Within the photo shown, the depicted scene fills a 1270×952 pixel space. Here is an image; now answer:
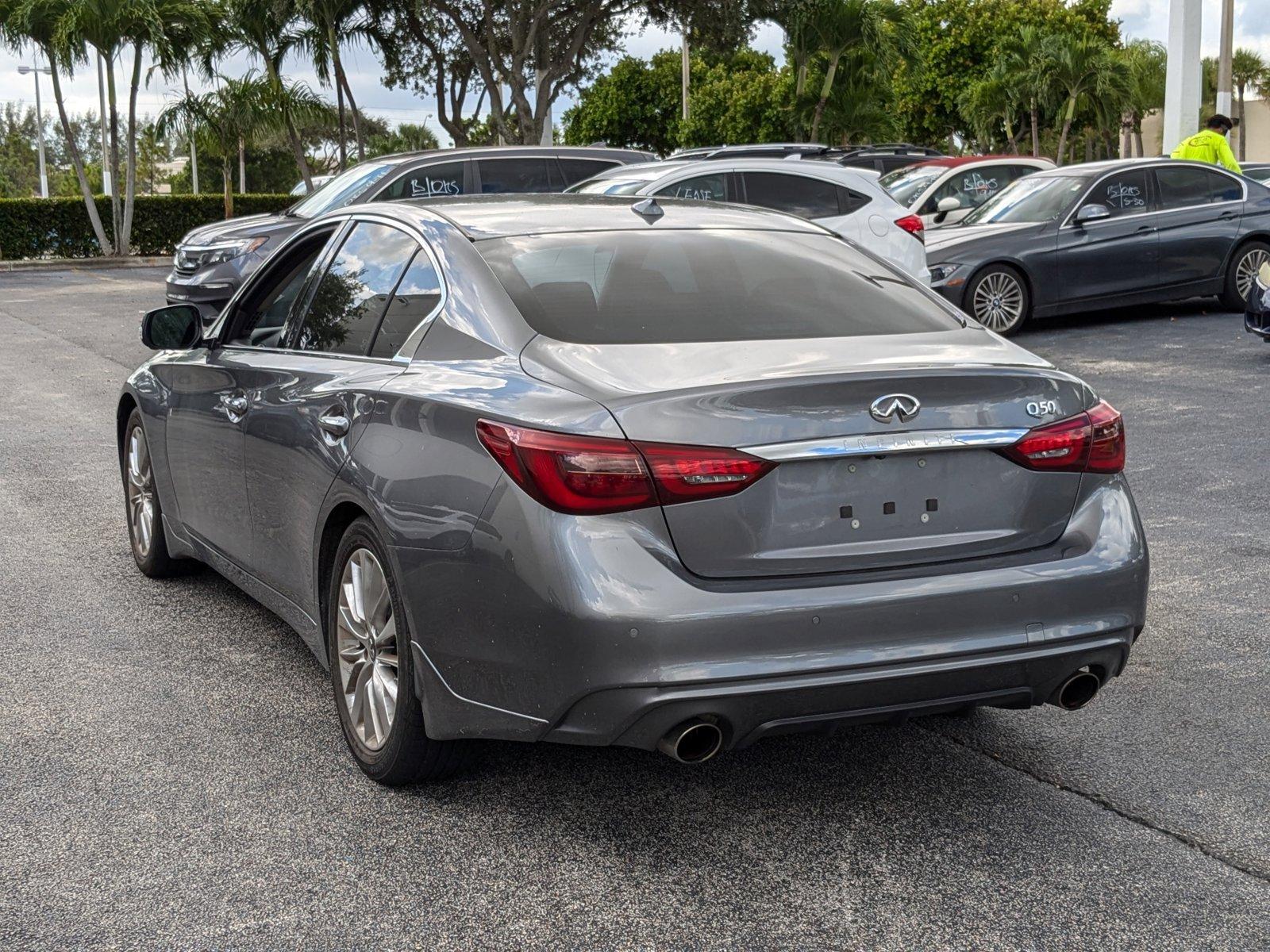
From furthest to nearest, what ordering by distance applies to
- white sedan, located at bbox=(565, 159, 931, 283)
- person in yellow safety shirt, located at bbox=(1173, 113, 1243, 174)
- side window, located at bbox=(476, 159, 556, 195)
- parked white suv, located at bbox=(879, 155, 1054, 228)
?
parked white suv, located at bbox=(879, 155, 1054, 228), person in yellow safety shirt, located at bbox=(1173, 113, 1243, 174), side window, located at bbox=(476, 159, 556, 195), white sedan, located at bbox=(565, 159, 931, 283)

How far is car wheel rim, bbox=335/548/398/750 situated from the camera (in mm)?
4086

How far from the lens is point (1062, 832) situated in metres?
3.83

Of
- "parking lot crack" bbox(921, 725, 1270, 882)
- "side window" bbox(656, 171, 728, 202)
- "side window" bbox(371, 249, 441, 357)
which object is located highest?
"side window" bbox(656, 171, 728, 202)

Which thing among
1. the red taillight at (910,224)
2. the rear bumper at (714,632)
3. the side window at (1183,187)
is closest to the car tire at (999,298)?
the red taillight at (910,224)

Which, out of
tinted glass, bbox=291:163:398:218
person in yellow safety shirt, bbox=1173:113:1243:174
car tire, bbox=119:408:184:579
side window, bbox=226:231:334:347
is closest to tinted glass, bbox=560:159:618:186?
tinted glass, bbox=291:163:398:218

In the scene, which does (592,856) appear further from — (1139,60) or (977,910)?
(1139,60)

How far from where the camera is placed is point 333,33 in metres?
34.1

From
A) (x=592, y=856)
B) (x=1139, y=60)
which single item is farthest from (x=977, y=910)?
(x=1139, y=60)

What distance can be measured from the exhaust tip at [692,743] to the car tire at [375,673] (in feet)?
2.51

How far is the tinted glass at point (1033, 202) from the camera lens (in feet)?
48.9

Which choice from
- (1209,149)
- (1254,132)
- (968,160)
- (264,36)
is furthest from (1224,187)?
(1254,132)

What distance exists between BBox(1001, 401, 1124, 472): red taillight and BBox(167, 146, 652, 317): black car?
11186 millimetres

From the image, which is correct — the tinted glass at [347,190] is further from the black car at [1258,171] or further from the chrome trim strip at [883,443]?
the black car at [1258,171]

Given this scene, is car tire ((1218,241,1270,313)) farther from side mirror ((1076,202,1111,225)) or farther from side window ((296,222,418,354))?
side window ((296,222,418,354))
